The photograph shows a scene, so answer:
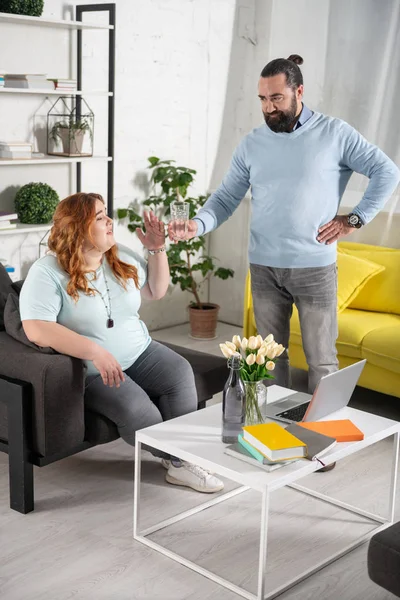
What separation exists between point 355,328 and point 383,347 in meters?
0.21

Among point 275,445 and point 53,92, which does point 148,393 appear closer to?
point 275,445

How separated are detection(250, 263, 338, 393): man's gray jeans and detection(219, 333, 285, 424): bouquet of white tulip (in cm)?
73

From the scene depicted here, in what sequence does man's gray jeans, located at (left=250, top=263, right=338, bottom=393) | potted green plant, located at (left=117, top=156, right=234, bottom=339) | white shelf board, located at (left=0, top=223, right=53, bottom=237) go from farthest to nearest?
potted green plant, located at (left=117, top=156, right=234, bottom=339), white shelf board, located at (left=0, top=223, right=53, bottom=237), man's gray jeans, located at (left=250, top=263, right=338, bottom=393)

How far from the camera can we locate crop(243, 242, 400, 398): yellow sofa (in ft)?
12.0

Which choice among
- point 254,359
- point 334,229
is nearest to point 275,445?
point 254,359

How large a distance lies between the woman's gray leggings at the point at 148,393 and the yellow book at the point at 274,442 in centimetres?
53

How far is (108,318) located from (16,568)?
867mm

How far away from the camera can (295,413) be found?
2.66 m

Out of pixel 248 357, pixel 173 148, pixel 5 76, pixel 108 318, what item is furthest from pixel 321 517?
pixel 173 148

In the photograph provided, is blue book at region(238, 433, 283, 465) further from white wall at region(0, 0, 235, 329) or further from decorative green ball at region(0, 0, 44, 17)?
decorative green ball at region(0, 0, 44, 17)

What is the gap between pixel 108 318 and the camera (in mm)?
2877

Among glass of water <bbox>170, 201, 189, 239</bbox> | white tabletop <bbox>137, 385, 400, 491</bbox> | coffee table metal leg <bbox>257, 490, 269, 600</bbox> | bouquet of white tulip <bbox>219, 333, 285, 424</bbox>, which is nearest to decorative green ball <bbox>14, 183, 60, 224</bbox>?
glass of water <bbox>170, 201, 189, 239</bbox>

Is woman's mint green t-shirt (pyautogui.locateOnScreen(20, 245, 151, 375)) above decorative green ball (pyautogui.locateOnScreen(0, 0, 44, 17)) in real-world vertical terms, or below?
below

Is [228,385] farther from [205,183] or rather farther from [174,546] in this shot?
[205,183]
